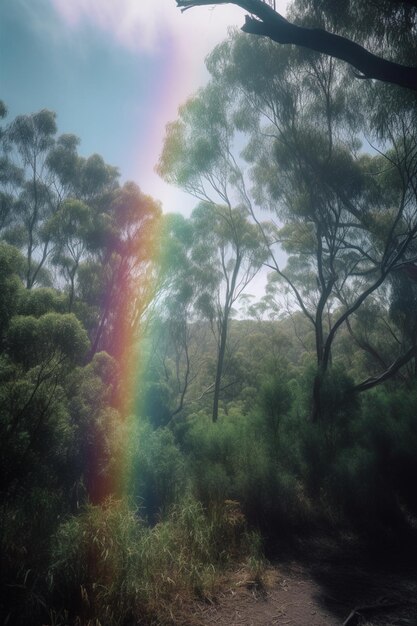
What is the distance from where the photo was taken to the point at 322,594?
4.14 meters

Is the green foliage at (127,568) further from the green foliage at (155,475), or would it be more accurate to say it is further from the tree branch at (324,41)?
the tree branch at (324,41)

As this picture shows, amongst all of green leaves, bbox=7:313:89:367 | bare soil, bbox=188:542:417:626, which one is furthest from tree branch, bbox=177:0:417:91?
bare soil, bbox=188:542:417:626

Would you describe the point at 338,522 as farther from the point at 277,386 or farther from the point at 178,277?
the point at 178,277

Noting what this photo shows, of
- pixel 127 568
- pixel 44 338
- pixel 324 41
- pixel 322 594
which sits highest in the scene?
pixel 324 41

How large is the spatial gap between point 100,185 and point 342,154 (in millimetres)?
10237

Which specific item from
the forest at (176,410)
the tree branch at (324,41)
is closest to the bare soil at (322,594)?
the forest at (176,410)

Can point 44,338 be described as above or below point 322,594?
above

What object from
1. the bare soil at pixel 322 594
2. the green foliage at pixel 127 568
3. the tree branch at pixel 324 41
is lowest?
the bare soil at pixel 322 594

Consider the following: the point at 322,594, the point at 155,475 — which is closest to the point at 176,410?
the point at 155,475

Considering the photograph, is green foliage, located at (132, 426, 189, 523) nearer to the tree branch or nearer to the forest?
the forest

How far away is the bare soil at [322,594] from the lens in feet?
11.5

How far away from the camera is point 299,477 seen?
7.54 metres

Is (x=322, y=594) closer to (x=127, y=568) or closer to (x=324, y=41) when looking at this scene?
(x=127, y=568)

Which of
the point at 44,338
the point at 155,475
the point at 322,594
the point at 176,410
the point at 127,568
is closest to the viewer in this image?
the point at 127,568
